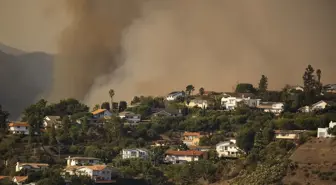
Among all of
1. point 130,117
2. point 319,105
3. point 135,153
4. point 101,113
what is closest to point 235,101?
point 319,105

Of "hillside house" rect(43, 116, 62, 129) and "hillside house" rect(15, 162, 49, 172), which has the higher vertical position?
"hillside house" rect(43, 116, 62, 129)

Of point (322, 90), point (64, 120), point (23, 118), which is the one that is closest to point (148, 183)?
point (64, 120)

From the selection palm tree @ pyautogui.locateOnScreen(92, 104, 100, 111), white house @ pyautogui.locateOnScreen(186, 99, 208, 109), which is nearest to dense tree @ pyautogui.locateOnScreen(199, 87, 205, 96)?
white house @ pyautogui.locateOnScreen(186, 99, 208, 109)

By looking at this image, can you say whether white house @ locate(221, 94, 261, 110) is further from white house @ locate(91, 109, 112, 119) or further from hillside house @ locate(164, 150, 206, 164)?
hillside house @ locate(164, 150, 206, 164)

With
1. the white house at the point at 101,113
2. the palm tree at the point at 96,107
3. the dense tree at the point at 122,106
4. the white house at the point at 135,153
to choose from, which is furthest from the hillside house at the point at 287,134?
the palm tree at the point at 96,107

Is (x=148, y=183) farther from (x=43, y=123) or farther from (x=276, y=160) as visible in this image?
(x=43, y=123)

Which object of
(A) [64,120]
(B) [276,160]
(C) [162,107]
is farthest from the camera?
(C) [162,107]
